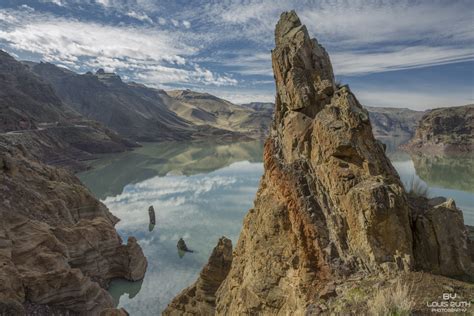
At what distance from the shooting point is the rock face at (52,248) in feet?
52.5

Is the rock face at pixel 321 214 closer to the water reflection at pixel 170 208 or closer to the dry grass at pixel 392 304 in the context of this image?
the dry grass at pixel 392 304

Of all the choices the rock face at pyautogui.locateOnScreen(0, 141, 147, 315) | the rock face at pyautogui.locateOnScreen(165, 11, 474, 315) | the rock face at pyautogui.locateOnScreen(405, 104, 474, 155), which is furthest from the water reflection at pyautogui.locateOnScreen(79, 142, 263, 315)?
the rock face at pyautogui.locateOnScreen(405, 104, 474, 155)

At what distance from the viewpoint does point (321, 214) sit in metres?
8.77

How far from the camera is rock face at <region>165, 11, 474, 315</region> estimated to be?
292 inches

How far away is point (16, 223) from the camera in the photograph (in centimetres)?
1894

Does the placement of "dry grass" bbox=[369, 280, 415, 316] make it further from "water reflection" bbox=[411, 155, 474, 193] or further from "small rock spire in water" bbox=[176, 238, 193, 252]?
"water reflection" bbox=[411, 155, 474, 193]

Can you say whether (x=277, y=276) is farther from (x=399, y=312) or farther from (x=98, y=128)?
(x=98, y=128)

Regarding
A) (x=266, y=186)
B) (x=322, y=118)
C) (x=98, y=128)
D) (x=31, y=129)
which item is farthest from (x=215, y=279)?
(x=98, y=128)

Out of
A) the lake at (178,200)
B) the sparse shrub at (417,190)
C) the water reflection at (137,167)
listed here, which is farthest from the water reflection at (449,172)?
the sparse shrub at (417,190)

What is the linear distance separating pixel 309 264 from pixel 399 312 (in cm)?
307

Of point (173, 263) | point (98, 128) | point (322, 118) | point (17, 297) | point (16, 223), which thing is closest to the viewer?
point (322, 118)

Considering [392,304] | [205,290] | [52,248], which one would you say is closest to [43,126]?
[52,248]

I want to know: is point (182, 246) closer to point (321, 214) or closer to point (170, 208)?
point (170, 208)

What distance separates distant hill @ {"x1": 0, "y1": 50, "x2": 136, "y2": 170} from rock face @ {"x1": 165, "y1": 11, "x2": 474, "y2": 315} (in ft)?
213
